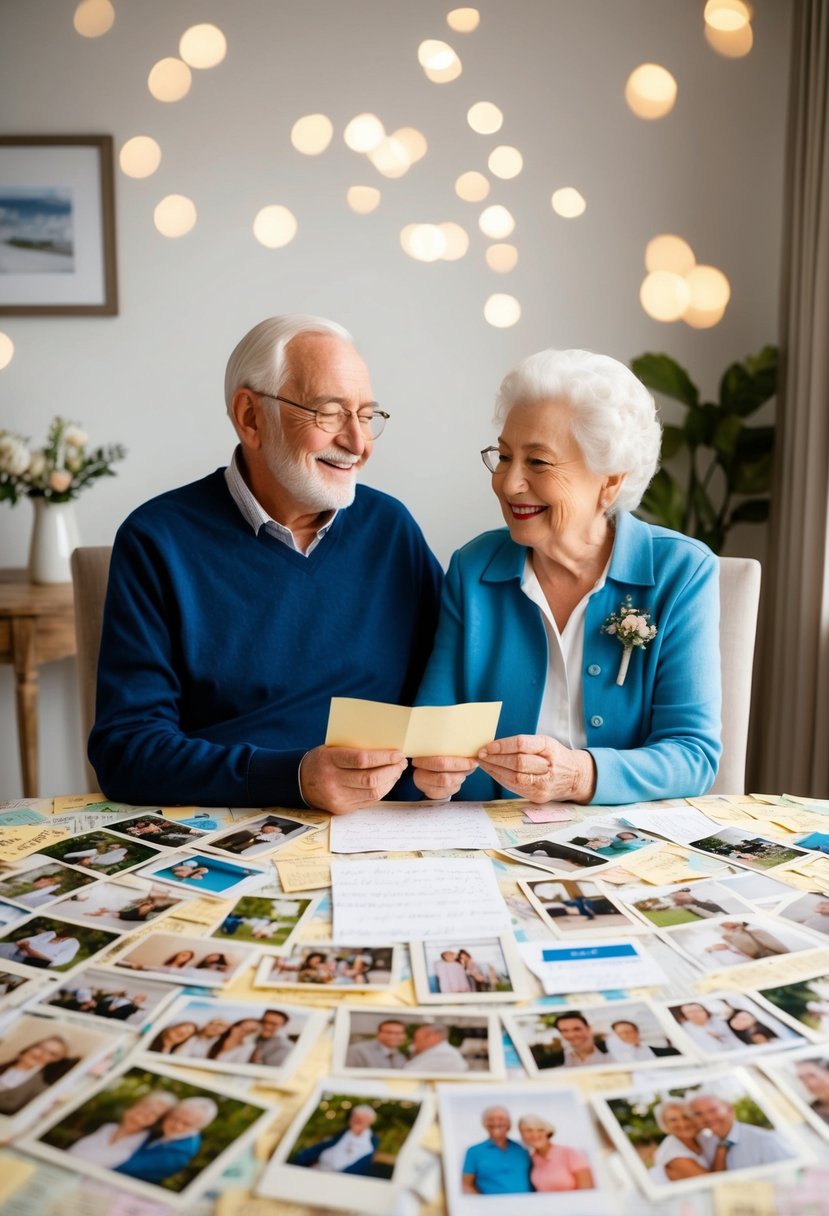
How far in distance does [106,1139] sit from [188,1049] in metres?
0.11

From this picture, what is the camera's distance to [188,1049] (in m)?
0.83

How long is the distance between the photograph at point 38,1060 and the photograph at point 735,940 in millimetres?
569

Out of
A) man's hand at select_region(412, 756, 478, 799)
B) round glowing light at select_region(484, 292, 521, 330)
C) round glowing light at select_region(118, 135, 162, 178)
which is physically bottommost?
man's hand at select_region(412, 756, 478, 799)

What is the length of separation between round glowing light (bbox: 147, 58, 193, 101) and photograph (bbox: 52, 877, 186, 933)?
112 inches

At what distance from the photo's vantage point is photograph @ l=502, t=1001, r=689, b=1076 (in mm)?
820

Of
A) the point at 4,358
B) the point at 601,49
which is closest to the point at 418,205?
the point at 601,49

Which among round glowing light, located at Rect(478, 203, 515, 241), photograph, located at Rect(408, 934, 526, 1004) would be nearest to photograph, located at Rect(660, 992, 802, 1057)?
photograph, located at Rect(408, 934, 526, 1004)

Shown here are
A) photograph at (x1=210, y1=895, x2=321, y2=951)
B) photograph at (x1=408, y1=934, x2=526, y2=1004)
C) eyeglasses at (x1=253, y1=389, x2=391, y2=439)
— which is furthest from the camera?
eyeglasses at (x1=253, y1=389, x2=391, y2=439)

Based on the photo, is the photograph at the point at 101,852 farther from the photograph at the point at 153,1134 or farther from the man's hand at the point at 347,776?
the photograph at the point at 153,1134

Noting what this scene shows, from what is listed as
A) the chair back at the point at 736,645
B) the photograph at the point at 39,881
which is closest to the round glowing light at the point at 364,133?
the chair back at the point at 736,645

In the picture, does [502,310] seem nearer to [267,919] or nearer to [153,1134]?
[267,919]

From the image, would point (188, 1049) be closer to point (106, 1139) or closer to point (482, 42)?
point (106, 1139)

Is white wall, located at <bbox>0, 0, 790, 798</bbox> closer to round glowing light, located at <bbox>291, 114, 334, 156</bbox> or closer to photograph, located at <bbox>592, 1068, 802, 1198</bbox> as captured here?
round glowing light, located at <bbox>291, 114, 334, 156</bbox>

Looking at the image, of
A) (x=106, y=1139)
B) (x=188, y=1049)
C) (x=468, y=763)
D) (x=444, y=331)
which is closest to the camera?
(x=106, y=1139)
